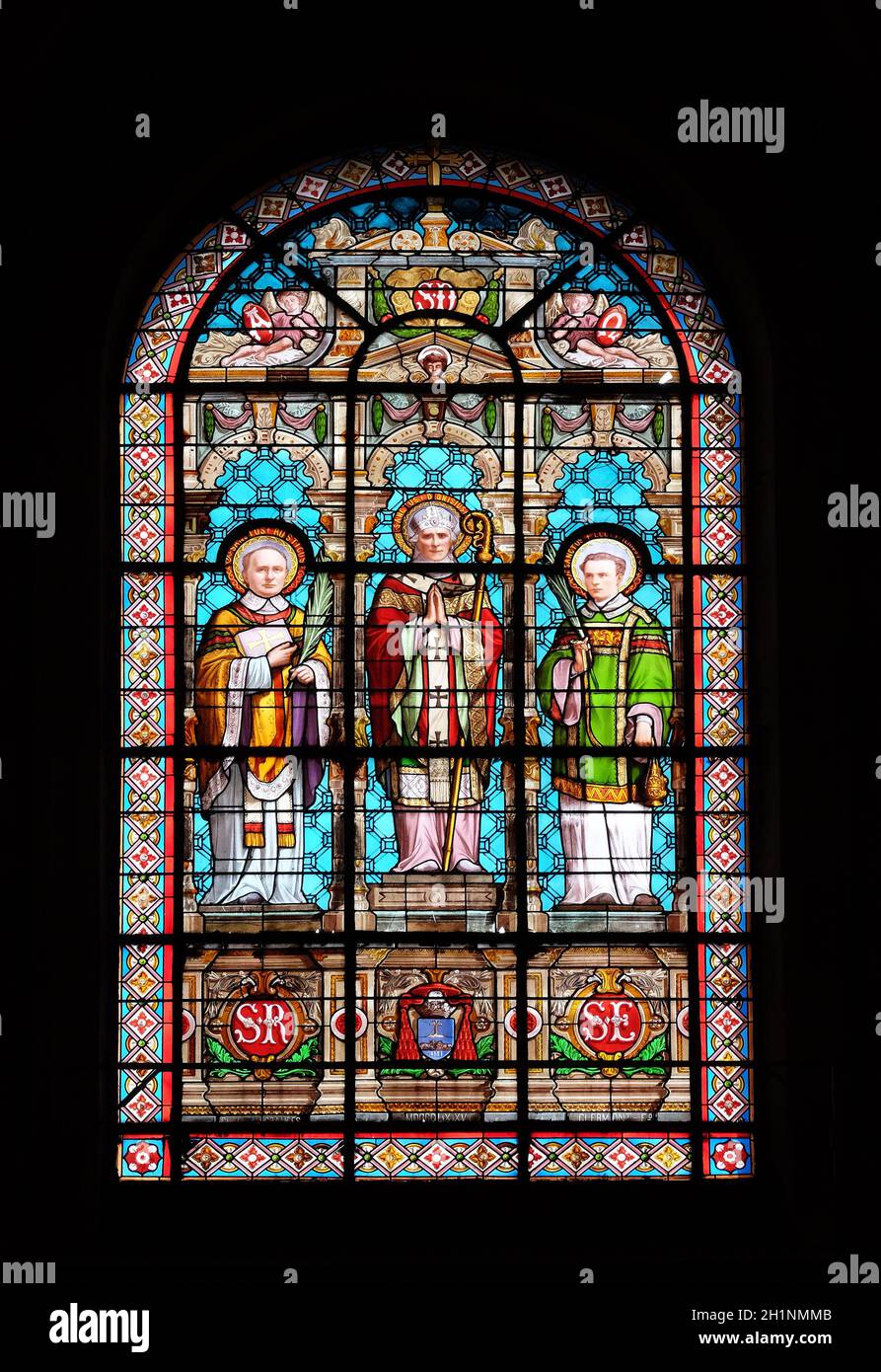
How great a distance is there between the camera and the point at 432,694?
828 centimetres

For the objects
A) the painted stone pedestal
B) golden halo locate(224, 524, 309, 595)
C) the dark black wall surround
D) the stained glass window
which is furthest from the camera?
golden halo locate(224, 524, 309, 595)

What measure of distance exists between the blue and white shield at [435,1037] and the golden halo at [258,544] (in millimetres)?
1780

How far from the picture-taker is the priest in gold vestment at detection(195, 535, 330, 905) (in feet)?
26.7

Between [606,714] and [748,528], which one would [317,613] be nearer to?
[606,714]

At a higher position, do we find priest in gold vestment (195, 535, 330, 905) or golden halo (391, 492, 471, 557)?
golden halo (391, 492, 471, 557)

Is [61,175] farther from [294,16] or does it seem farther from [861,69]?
[861,69]

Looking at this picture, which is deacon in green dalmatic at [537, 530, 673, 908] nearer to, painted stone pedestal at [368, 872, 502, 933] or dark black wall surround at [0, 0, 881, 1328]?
painted stone pedestal at [368, 872, 502, 933]

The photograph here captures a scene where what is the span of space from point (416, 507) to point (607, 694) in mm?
1058

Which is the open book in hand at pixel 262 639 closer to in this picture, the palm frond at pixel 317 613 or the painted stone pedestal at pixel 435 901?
the palm frond at pixel 317 613

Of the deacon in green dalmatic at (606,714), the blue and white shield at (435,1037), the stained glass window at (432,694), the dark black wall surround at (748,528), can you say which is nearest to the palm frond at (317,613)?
the stained glass window at (432,694)

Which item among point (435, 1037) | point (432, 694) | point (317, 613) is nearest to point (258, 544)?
point (317, 613)

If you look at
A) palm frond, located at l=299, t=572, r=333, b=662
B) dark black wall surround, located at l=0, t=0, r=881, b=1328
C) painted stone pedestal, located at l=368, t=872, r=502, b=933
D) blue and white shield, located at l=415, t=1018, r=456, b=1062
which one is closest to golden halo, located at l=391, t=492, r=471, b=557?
palm frond, located at l=299, t=572, r=333, b=662

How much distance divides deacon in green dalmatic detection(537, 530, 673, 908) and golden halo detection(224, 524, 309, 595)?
39.4 inches
